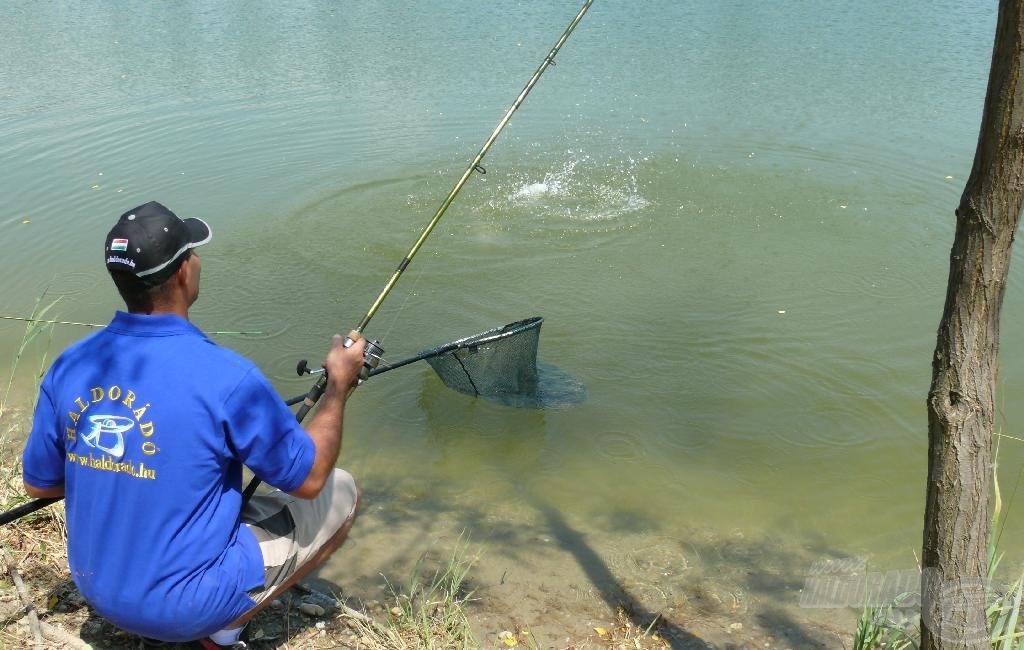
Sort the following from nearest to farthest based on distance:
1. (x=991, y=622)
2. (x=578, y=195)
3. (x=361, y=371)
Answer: (x=991, y=622) < (x=361, y=371) < (x=578, y=195)

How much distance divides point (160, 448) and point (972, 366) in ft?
7.06

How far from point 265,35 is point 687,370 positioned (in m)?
11.2

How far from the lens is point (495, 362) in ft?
17.0

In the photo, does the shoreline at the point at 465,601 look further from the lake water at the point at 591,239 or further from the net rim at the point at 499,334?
the net rim at the point at 499,334

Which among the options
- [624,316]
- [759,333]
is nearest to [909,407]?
[759,333]

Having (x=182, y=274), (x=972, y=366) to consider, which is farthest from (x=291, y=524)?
(x=972, y=366)

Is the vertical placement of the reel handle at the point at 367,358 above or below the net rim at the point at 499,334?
above

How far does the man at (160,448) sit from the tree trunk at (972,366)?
1741 millimetres

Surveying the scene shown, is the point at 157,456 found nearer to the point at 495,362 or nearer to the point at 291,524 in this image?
the point at 291,524

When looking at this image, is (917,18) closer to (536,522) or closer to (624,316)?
(624,316)

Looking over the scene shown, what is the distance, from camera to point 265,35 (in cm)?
1460

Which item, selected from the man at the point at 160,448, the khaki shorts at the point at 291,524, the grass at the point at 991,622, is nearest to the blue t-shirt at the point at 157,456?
the man at the point at 160,448

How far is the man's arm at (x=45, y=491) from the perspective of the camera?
2.64 meters

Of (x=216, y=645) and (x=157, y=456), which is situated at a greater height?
(x=157, y=456)
